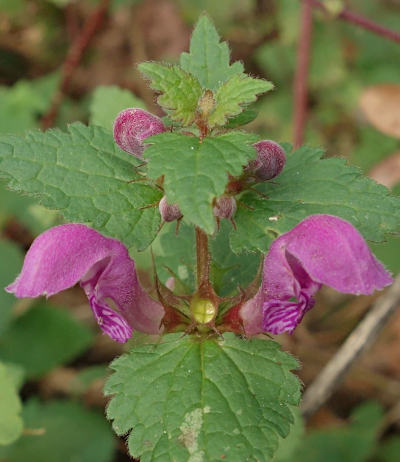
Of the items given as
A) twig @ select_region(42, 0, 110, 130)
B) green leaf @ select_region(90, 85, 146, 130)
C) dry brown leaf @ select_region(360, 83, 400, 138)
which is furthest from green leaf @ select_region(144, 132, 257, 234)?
twig @ select_region(42, 0, 110, 130)

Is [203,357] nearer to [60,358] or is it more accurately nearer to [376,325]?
[376,325]

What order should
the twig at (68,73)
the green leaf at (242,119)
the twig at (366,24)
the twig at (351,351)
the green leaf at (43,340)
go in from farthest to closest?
the twig at (68,73) → the green leaf at (43,340) → the twig at (366,24) → the twig at (351,351) → the green leaf at (242,119)

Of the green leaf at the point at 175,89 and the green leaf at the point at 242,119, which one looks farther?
the green leaf at the point at 242,119

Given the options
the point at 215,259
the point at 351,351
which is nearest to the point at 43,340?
the point at 351,351

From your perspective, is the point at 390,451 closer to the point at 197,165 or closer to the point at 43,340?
the point at 43,340

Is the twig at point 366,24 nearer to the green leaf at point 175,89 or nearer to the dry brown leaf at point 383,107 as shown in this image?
the dry brown leaf at point 383,107

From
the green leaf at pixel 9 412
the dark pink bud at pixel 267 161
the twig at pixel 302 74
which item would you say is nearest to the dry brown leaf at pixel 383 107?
the twig at pixel 302 74

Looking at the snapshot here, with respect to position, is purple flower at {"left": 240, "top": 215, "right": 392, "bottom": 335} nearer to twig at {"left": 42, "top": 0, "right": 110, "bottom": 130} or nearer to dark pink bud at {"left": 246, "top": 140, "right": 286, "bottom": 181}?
dark pink bud at {"left": 246, "top": 140, "right": 286, "bottom": 181}

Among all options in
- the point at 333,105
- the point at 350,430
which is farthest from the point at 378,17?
the point at 350,430
